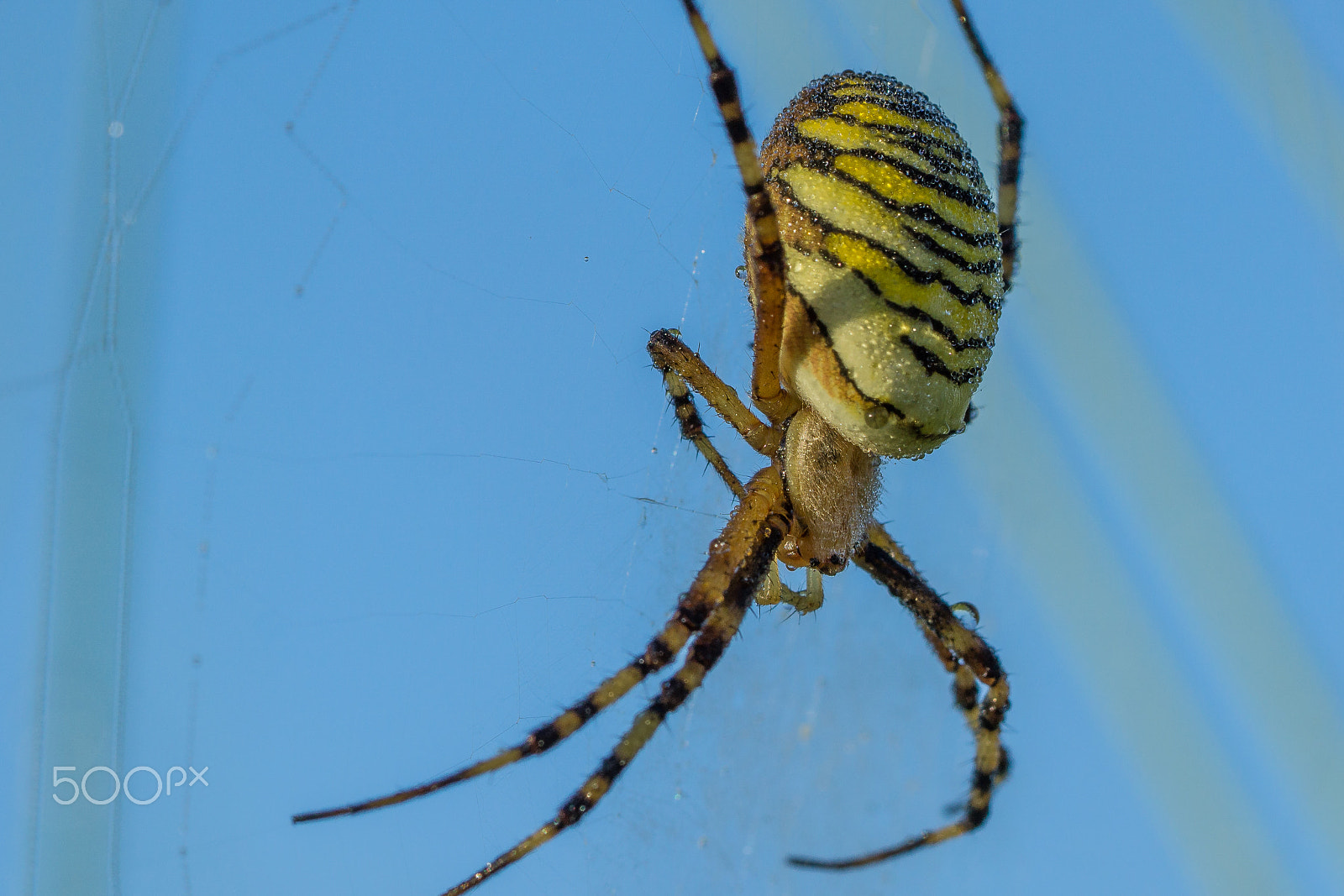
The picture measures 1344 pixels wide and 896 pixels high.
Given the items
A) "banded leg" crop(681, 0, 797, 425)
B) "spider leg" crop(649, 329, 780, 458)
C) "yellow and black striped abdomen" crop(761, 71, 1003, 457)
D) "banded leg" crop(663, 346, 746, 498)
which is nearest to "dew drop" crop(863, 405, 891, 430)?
"yellow and black striped abdomen" crop(761, 71, 1003, 457)

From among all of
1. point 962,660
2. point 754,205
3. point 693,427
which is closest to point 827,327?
point 754,205

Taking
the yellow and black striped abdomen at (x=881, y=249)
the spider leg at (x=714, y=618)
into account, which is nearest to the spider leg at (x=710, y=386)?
the spider leg at (x=714, y=618)

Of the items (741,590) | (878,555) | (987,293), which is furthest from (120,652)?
(987,293)

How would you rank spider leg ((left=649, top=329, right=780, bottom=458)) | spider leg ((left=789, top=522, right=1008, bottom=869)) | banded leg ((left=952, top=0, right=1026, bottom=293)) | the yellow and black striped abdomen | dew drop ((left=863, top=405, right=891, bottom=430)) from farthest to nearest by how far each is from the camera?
spider leg ((left=789, top=522, right=1008, bottom=869)), banded leg ((left=952, top=0, right=1026, bottom=293)), spider leg ((left=649, top=329, right=780, bottom=458)), dew drop ((left=863, top=405, right=891, bottom=430)), the yellow and black striped abdomen

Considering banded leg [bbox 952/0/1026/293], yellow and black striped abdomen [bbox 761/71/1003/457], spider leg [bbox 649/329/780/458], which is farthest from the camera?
banded leg [bbox 952/0/1026/293]

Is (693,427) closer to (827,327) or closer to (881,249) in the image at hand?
(827,327)

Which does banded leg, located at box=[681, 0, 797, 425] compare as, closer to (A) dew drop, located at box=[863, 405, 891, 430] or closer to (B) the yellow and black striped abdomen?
(B) the yellow and black striped abdomen
